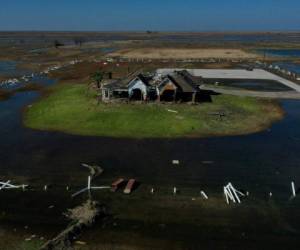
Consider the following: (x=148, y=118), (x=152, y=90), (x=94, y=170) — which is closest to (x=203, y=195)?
(x=94, y=170)

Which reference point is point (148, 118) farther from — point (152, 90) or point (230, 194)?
point (230, 194)

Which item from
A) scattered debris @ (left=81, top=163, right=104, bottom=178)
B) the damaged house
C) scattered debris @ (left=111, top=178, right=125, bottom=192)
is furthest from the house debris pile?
the damaged house

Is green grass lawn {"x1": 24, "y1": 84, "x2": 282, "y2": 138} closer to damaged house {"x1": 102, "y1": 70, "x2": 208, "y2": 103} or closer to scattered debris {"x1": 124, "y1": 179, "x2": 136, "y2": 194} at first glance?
damaged house {"x1": 102, "y1": 70, "x2": 208, "y2": 103}

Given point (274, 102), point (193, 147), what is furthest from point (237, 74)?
point (193, 147)

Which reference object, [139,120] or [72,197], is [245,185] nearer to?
[72,197]

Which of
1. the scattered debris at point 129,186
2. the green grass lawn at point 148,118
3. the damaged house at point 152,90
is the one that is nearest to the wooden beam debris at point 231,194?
the scattered debris at point 129,186

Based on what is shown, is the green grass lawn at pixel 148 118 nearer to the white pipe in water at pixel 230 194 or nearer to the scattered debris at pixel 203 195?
the scattered debris at pixel 203 195
